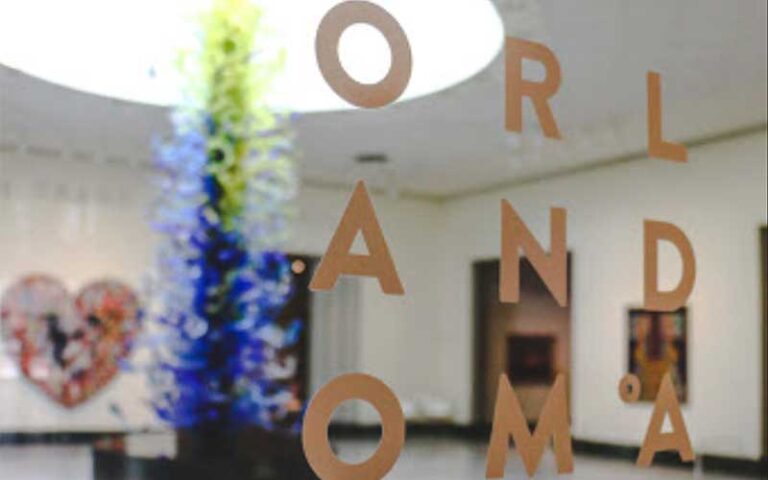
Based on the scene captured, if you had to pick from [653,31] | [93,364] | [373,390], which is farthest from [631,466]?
[93,364]

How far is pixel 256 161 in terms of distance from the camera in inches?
215

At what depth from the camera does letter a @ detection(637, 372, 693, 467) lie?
2805 mm

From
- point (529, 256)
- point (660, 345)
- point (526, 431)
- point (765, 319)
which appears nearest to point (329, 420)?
point (526, 431)

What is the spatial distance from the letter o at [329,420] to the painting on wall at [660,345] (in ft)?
16.4

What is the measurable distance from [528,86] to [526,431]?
88 centimetres

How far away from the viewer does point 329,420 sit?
2.29m

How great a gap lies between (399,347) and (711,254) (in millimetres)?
5648

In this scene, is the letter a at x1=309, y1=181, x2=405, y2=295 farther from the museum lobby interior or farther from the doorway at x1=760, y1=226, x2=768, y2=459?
the doorway at x1=760, y1=226, x2=768, y2=459

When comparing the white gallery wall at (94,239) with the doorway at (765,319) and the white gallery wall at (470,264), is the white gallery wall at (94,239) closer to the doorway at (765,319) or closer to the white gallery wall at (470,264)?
the white gallery wall at (470,264)

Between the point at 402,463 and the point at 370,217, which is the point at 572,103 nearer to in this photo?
the point at 402,463

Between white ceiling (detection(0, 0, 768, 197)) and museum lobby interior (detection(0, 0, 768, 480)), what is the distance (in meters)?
0.03

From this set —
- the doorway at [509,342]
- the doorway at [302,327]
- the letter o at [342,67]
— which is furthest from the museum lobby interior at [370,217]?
the doorway at [509,342]

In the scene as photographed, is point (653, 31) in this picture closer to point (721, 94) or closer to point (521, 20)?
point (521, 20)

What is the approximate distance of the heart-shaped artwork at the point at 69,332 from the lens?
841 cm
